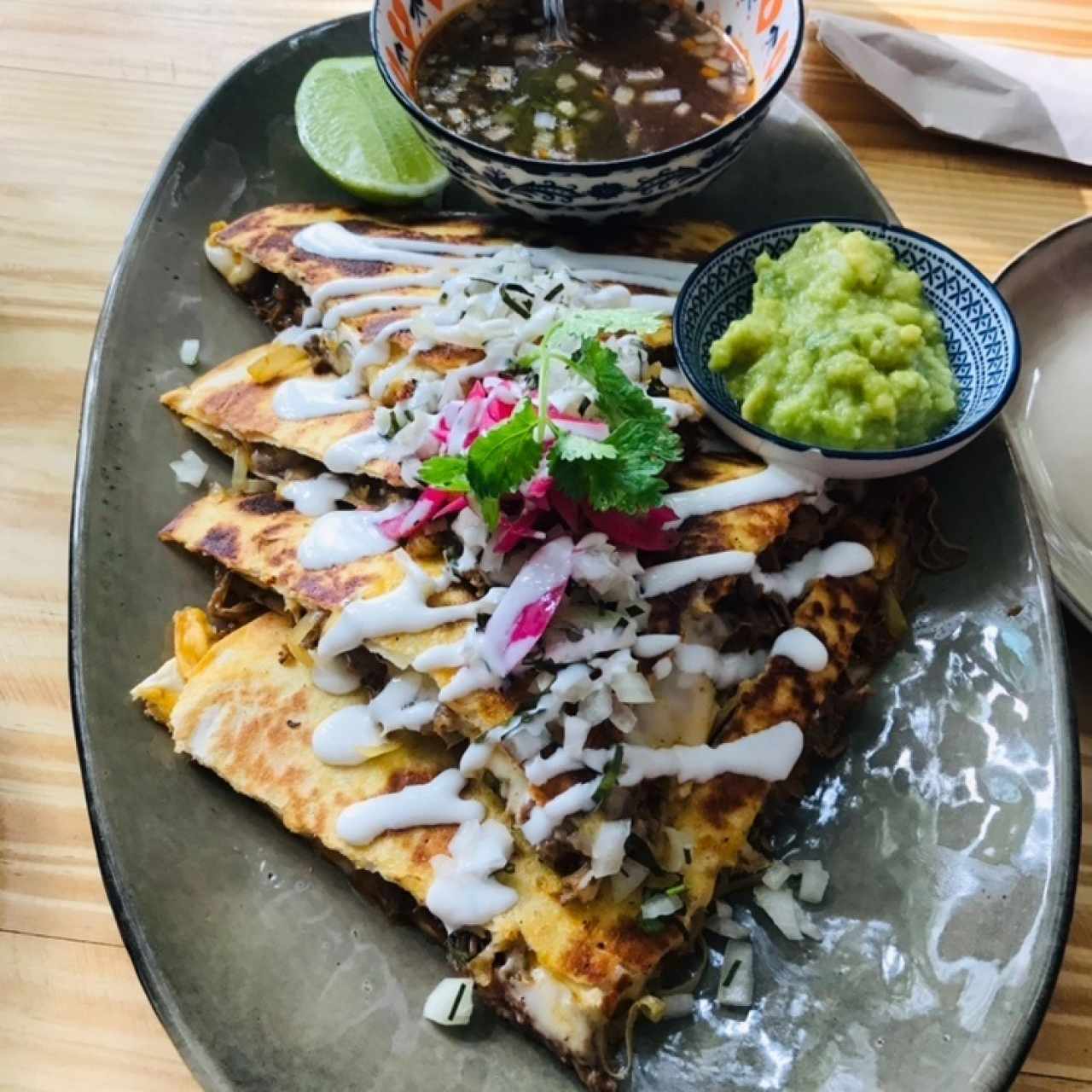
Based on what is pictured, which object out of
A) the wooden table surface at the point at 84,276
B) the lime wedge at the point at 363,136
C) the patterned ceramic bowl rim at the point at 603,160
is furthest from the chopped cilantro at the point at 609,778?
the lime wedge at the point at 363,136

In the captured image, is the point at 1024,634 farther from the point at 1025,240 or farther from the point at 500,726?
the point at 1025,240

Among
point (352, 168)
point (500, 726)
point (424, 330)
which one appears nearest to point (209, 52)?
point (352, 168)

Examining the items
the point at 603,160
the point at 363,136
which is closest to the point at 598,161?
the point at 603,160

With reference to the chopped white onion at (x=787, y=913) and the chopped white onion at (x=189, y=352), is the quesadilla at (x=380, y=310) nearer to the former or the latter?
the chopped white onion at (x=189, y=352)

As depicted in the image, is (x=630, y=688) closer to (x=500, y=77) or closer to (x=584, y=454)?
(x=584, y=454)

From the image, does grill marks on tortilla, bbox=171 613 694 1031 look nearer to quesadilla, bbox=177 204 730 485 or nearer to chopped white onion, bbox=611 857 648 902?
chopped white onion, bbox=611 857 648 902

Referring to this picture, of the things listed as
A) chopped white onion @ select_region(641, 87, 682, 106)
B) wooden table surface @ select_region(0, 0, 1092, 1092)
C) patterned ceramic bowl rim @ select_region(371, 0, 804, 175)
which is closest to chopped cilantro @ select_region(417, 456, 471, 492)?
patterned ceramic bowl rim @ select_region(371, 0, 804, 175)
